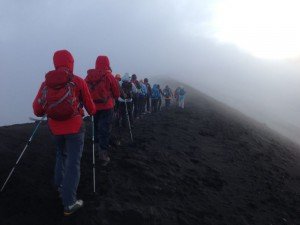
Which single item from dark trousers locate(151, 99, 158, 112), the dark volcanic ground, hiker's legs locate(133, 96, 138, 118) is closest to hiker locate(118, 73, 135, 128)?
the dark volcanic ground

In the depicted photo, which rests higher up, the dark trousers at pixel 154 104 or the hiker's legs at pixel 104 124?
the hiker's legs at pixel 104 124

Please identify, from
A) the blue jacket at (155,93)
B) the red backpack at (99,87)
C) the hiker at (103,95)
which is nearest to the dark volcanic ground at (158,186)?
the hiker at (103,95)

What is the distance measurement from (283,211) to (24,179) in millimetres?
6493

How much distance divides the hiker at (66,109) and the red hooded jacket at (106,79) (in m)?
3.09

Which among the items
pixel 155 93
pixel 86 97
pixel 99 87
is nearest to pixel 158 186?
pixel 99 87

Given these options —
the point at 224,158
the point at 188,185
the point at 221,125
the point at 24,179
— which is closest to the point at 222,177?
the point at 188,185

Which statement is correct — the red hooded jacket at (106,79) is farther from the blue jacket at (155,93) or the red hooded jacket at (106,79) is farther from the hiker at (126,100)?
the blue jacket at (155,93)

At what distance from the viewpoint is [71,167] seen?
7.42 metres

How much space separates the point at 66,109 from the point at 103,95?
363cm

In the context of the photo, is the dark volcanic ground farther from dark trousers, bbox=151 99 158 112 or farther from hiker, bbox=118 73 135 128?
dark trousers, bbox=151 99 158 112

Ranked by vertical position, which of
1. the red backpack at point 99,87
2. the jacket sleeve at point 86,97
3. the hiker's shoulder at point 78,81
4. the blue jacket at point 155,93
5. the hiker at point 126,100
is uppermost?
the hiker's shoulder at point 78,81

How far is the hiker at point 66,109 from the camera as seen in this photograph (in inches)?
283

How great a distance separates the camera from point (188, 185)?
11.0 meters

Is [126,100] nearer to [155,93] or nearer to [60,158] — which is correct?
[60,158]
